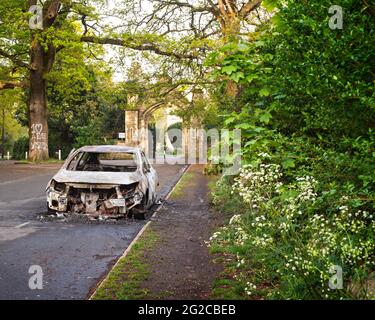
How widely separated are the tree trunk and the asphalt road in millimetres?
24751

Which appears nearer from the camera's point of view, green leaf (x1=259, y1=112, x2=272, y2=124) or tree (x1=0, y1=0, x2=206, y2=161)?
green leaf (x1=259, y1=112, x2=272, y2=124)

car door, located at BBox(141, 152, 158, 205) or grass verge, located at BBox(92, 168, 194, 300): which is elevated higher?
car door, located at BBox(141, 152, 158, 205)

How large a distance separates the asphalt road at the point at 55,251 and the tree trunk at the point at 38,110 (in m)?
24.8

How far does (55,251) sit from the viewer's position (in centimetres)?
808

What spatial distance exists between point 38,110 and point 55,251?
30.9m

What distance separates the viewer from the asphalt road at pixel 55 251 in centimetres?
603

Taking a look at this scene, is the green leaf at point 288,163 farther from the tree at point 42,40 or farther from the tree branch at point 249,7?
the tree at point 42,40

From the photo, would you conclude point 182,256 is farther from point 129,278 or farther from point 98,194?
point 98,194

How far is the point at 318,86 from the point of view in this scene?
194 inches

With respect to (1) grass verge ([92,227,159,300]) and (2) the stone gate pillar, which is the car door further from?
(2) the stone gate pillar

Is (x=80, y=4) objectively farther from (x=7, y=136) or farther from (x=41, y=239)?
(x=7, y=136)

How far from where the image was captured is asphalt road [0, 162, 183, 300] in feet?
19.8

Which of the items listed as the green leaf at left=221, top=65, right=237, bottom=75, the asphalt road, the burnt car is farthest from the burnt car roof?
the green leaf at left=221, top=65, right=237, bottom=75

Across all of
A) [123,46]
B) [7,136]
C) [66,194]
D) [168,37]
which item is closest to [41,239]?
[66,194]
